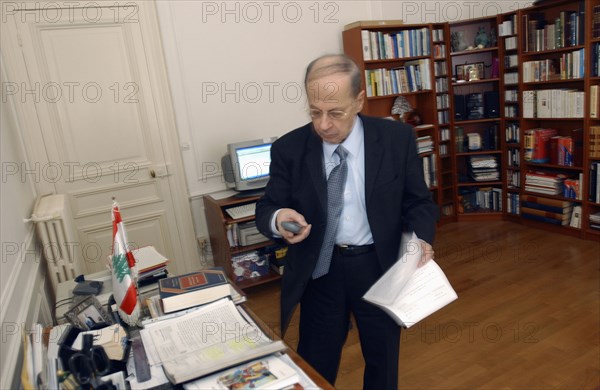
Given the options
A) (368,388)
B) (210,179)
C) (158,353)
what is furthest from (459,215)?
(158,353)

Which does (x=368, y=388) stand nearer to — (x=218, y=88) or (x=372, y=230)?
(x=372, y=230)

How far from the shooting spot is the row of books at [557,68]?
13.5 ft

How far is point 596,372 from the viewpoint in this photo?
8.05ft

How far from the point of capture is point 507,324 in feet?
9.97

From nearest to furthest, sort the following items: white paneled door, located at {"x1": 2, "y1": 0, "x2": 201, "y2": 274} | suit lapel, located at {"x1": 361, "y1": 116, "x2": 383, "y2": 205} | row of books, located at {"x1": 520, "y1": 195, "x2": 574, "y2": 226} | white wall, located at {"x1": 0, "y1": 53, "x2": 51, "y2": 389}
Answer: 1. white wall, located at {"x1": 0, "y1": 53, "x2": 51, "y2": 389}
2. suit lapel, located at {"x1": 361, "y1": 116, "x2": 383, "y2": 205}
3. white paneled door, located at {"x1": 2, "y1": 0, "x2": 201, "y2": 274}
4. row of books, located at {"x1": 520, "y1": 195, "x2": 574, "y2": 226}

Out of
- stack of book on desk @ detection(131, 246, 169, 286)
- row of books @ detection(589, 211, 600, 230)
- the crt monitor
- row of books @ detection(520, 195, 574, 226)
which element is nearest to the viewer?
stack of book on desk @ detection(131, 246, 169, 286)

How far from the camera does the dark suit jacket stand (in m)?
1.71

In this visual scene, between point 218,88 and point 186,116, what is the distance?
0.38m

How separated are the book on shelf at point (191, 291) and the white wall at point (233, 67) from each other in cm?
243

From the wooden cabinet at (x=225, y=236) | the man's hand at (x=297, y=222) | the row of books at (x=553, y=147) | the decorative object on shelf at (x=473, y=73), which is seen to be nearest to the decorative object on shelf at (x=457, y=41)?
the decorative object on shelf at (x=473, y=73)

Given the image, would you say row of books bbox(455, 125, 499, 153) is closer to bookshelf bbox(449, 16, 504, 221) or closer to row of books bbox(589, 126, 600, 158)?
bookshelf bbox(449, 16, 504, 221)

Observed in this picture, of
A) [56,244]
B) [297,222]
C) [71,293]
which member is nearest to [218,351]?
[297,222]

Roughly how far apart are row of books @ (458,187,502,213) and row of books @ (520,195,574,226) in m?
0.34

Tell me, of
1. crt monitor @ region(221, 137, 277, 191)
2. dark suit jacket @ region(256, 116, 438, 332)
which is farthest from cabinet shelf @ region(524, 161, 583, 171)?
dark suit jacket @ region(256, 116, 438, 332)
